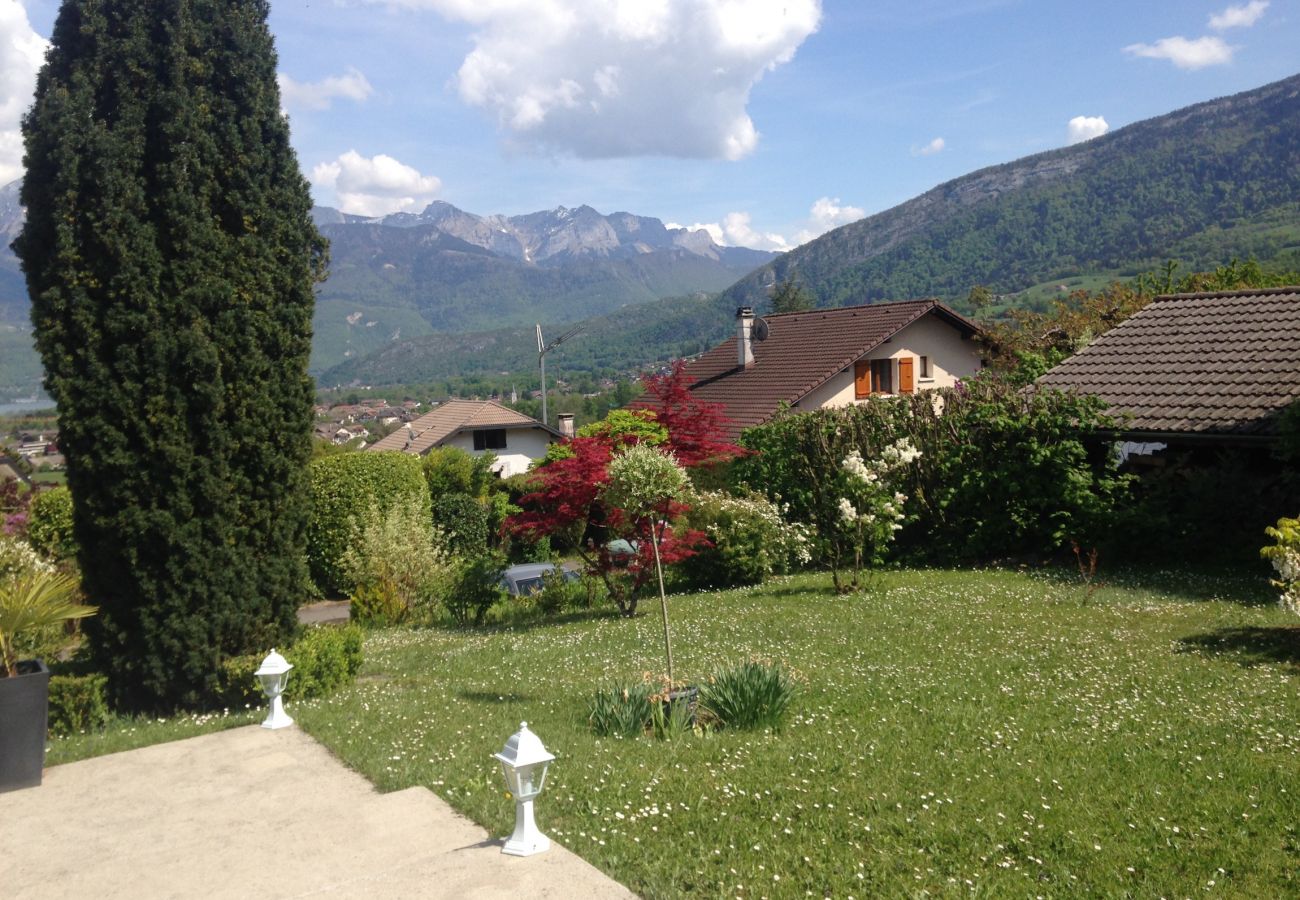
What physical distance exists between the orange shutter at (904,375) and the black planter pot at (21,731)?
1193 inches

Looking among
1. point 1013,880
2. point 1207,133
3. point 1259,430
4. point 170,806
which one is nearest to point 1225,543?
point 1259,430

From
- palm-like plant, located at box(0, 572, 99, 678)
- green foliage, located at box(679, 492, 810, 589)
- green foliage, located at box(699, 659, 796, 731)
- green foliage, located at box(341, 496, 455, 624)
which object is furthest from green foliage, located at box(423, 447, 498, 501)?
green foliage, located at box(699, 659, 796, 731)

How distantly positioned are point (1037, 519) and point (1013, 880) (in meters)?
12.0

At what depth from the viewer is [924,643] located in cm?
1006

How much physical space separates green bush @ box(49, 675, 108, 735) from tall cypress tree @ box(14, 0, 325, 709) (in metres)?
0.50

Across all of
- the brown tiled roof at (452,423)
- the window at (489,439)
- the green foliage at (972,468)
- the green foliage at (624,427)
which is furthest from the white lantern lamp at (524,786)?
the window at (489,439)

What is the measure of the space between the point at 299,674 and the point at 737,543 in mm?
8504

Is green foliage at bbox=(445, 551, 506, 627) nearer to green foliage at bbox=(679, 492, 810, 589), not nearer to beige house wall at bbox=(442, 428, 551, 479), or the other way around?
green foliage at bbox=(679, 492, 810, 589)

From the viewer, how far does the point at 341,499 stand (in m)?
22.9

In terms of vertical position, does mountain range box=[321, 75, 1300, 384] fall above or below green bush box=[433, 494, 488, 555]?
above

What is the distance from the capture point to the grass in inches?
186

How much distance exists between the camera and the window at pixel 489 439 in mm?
56281

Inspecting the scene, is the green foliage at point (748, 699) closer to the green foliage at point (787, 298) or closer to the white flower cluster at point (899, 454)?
the white flower cluster at point (899, 454)

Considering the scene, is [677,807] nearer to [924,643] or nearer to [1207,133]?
[924,643]
